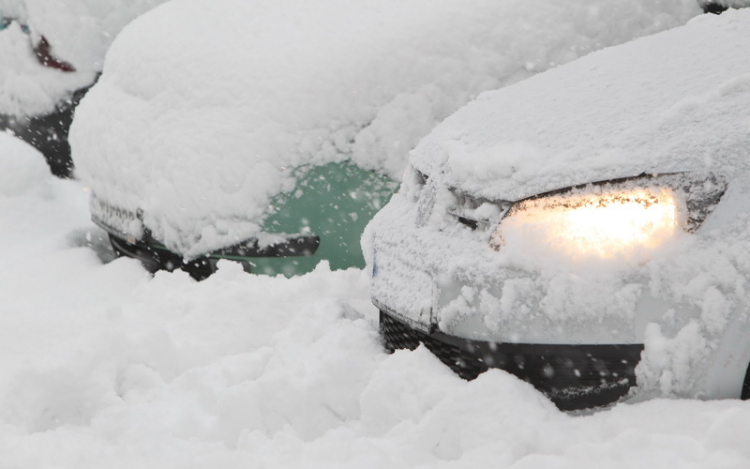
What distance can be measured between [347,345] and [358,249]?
909 mm

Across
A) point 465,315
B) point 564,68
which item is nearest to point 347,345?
point 465,315

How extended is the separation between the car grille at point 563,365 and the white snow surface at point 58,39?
488 centimetres

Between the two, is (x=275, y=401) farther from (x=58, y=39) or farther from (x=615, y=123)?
(x=58, y=39)

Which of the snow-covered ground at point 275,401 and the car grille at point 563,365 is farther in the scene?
the car grille at point 563,365

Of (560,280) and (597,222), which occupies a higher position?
(597,222)

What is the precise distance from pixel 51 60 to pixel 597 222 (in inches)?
220

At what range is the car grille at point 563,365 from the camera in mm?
2176

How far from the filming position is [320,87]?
11.8 feet

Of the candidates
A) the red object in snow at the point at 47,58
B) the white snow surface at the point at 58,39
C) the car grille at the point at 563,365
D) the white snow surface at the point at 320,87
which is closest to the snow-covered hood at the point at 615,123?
the car grille at the point at 563,365

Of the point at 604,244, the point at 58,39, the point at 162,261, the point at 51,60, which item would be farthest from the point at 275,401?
the point at 51,60

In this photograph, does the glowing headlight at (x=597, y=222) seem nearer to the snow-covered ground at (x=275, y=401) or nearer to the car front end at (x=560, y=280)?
the car front end at (x=560, y=280)

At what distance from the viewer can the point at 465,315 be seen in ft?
7.59

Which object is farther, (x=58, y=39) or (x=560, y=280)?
(x=58, y=39)

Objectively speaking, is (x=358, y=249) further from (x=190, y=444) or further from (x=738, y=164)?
(x=738, y=164)
